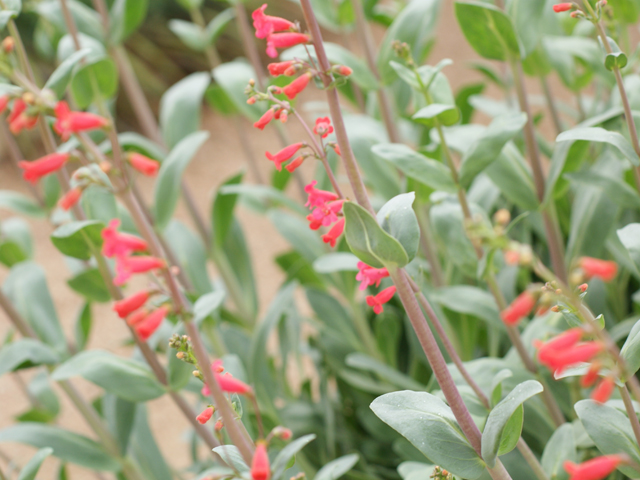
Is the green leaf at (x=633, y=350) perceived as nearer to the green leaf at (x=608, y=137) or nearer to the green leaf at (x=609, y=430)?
the green leaf at (x=609, y=430)

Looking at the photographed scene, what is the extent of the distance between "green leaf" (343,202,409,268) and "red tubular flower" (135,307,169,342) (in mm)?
128

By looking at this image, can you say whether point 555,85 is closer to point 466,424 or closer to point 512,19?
point 512,19

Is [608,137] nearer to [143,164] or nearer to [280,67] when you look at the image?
[280,67]

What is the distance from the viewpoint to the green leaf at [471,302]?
0.73m

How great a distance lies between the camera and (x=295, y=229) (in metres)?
1.05

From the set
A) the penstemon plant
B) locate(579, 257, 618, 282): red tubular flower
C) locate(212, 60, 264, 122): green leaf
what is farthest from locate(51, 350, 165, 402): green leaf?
locate(579, 257, 618, 282): red tubular flower

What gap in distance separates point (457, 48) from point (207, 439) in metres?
2.40

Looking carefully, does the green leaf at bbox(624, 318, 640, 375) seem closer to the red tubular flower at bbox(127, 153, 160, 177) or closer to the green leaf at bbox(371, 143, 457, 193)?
the green leaf at bbox(371, 143, 457, 193)

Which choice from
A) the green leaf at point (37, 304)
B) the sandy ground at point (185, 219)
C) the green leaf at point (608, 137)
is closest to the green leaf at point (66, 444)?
the green leaf at point (37, 304)

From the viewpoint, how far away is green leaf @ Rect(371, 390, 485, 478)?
0.42 metres

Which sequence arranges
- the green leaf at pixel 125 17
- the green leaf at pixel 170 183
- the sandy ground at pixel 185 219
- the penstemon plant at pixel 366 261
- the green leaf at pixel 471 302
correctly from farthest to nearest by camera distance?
the sandy ground at pixel 185 219 → the green leaf at pixel 125 17 → the green leaf at pixel 170 183 → the green leaf at pixel 471 302 → the penstemon plant at pixel 366 261

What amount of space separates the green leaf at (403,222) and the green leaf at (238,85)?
610 mm

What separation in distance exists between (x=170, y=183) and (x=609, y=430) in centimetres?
66

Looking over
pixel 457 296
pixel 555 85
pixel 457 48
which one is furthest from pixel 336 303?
pixel 457 48
